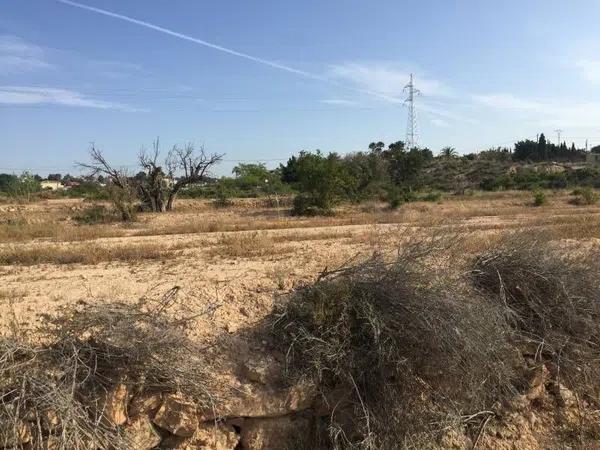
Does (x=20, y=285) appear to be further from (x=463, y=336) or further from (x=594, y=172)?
(x=594, y=172)

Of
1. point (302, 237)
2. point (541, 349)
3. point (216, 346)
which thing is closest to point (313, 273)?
point (216, 346)

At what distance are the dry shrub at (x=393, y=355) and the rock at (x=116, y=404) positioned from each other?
1.49 meters

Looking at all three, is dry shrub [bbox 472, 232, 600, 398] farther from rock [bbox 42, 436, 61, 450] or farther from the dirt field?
rock [bbox 42, 436, 61, 450]

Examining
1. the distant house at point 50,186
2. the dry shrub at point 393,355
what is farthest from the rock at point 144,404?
the distant house at point 50,186

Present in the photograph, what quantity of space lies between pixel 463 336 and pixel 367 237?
8545mm

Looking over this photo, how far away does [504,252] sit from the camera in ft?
22.3

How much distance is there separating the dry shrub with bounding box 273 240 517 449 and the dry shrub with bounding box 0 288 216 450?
1087 mm

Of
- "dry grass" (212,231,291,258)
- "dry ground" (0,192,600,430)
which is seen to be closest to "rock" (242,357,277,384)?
"dry ground" (0,192,600,430)

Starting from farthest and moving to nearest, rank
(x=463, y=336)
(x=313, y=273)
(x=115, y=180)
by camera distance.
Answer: (x=115, y=180)
(x=313, y=273)
(x=463, y=336)

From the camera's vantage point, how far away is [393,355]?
5.14 metres

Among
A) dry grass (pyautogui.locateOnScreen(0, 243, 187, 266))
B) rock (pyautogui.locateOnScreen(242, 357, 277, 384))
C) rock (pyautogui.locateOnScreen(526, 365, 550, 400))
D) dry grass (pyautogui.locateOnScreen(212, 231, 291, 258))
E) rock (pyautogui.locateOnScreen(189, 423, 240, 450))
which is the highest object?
dry grass (pyautogui.locateOnScreen(0, 243, 187, 266))

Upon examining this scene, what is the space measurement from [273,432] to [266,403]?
31 cm

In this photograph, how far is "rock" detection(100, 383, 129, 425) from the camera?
4453mm

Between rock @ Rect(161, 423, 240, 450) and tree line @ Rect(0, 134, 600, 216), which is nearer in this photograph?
rock @ Rect(161, 423, 240, 450)
